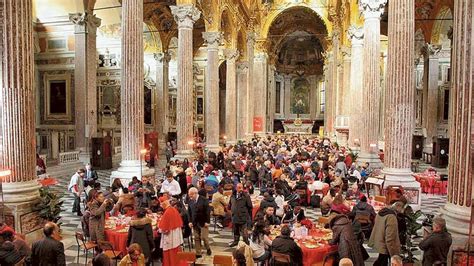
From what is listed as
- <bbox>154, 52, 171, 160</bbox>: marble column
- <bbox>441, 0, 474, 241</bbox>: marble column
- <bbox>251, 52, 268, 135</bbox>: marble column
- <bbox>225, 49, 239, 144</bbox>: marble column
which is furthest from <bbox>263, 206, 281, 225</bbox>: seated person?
<bbox>251, 52, 268, 135</bbox>: marble column

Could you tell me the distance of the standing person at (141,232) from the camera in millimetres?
6535

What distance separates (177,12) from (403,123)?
37.0 feet

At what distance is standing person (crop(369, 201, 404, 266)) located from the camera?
6.71 meters

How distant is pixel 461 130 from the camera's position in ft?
22.1

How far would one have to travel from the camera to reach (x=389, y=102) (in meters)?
11.2

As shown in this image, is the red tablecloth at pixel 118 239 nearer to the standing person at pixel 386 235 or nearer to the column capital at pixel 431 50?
the standing person at pixel 386 235

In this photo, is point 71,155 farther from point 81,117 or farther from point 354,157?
point 354,157

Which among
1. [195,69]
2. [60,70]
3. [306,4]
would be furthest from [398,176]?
[306,4]

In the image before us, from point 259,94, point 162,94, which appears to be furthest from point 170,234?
point 259,94

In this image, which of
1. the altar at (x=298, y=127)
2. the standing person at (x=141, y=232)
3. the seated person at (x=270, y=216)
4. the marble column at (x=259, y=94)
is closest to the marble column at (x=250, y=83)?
the marble column at (x=259, y=94)

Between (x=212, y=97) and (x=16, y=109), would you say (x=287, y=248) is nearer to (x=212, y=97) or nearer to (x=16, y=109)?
(x=16, y=109)

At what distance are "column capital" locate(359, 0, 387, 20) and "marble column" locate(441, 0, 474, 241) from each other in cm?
928

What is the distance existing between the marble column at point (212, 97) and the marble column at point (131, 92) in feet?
32.0

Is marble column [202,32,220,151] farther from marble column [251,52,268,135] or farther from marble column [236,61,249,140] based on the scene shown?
marble column [251,52,268,135]
